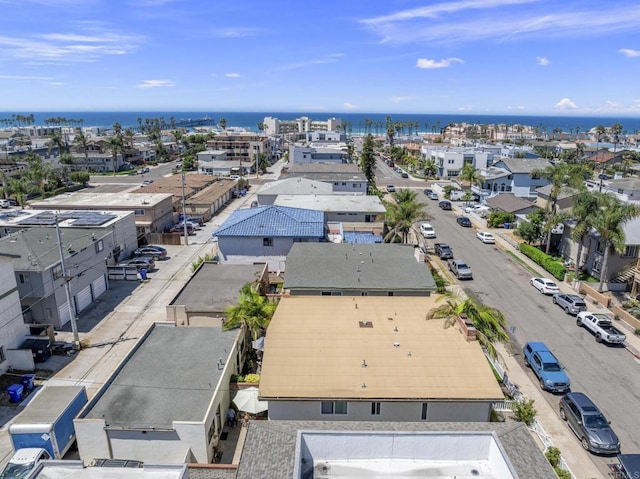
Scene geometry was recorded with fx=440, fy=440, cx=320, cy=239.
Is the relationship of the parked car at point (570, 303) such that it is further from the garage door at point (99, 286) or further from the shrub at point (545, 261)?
the garage door at point (99, 286)

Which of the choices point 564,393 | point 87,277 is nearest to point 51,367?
point 87,277

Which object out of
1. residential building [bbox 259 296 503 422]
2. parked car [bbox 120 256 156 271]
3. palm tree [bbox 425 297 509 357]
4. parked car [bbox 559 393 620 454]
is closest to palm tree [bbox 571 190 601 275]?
palm tree [bbox 425 297 509 357]

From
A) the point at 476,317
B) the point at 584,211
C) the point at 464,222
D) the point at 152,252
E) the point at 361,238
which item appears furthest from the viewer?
the point at 464,222

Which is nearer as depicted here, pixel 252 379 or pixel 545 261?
pixel 252 379

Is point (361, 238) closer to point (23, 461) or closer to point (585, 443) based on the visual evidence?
point (585, 443)

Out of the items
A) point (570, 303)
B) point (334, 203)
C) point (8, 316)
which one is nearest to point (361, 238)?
point (334, 203)

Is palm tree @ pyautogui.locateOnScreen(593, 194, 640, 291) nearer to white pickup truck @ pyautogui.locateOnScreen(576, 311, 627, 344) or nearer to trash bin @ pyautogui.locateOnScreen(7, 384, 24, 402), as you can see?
white pickup truck @ pyautogui.locateOnScreen(576, 311, 627, 344)

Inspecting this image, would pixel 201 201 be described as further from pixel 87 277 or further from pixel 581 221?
pixel 581 221
